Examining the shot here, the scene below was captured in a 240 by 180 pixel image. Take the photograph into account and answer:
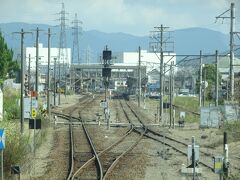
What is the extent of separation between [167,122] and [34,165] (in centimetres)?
2825

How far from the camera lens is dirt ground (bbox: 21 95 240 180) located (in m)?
21.4

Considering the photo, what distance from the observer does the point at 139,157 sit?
87.7 ft

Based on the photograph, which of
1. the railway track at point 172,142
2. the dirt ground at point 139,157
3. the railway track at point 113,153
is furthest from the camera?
the railway track at point 172,142

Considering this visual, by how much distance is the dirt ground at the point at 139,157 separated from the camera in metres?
21.4

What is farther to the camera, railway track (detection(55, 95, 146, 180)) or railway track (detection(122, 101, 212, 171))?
railway track (detection(122, 101, 212, 171))

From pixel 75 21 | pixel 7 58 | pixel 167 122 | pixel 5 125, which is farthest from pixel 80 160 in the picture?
pixel 75 21

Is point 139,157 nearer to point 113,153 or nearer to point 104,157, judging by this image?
point 104,157

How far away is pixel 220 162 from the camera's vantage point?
Answer: 54.7 ft

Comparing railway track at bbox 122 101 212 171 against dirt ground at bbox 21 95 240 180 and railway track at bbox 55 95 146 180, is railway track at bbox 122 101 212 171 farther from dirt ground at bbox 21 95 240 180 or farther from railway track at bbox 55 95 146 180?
railway track at bbox 55 95 146 180

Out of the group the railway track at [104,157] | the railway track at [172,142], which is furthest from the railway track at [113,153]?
the railway track at [172,142]

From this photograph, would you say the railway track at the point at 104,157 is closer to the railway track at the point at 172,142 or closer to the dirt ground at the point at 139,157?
the dirt ground at the point at 139,157

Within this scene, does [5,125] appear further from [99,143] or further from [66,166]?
[99,143]

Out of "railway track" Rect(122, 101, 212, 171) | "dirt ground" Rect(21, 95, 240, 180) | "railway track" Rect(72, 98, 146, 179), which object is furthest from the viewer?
"railway track" Rect(122, 101, 212, 171)

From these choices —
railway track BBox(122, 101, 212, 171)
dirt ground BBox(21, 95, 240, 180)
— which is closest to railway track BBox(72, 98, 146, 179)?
dirt ground BBox(21, 95, 240, 180)
